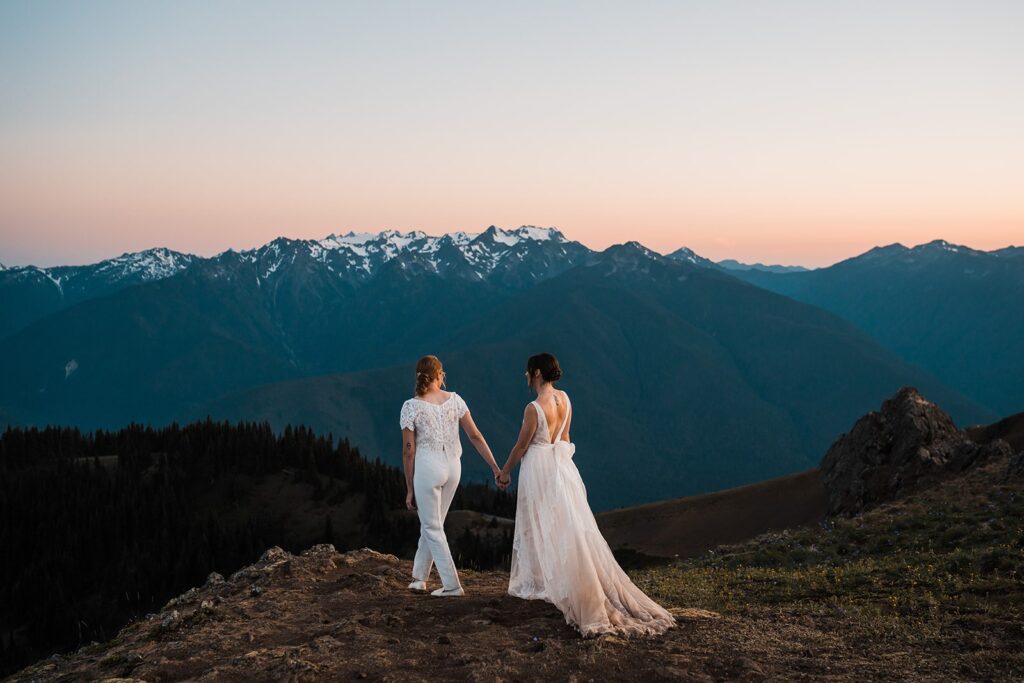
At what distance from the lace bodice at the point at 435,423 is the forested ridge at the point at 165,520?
73.6 m

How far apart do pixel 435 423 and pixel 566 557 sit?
11.0ft

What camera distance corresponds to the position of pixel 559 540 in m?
13.5

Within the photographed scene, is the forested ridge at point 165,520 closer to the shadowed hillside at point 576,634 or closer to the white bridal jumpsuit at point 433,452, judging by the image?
the shadowed hillside at point 576,634

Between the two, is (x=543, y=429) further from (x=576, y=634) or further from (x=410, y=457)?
(x=576, y=634)

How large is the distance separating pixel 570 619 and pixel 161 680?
6.39 metres

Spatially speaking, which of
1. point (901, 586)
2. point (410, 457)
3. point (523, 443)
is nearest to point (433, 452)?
point (410, 457)

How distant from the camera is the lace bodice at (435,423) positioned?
14.2 m

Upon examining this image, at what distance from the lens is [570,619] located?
499 inches

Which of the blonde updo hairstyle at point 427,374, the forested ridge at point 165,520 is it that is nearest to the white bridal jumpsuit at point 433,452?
the blonde updo hairstyle at point 427,374

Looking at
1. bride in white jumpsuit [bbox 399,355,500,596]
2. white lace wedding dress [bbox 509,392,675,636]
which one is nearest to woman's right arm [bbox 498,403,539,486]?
white lace wedding dress [bbox 509,392,675,636]

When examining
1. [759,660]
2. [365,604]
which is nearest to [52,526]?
[365,604]

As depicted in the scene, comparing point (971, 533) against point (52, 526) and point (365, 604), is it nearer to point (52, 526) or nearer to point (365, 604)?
point (365, 604)

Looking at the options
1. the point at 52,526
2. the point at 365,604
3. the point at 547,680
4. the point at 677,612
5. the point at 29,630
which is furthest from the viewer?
the point at 52,526

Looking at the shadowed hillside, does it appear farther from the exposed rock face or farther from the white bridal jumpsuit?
the exposed rock face
